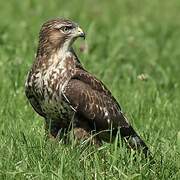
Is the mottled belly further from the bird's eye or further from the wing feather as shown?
the bird's eye

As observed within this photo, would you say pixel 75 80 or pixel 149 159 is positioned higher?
pixel 75 80

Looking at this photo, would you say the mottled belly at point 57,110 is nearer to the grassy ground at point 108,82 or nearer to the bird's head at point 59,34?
the grassy ground at point 108,82

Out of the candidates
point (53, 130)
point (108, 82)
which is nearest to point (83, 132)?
point (53, 130)

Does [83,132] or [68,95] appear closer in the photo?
[68,95]

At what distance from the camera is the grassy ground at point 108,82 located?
7215 millimetres

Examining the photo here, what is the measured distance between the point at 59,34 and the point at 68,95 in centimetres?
67

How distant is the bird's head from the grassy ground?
75 cm

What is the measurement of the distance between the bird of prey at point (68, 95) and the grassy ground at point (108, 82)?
8.5 inches

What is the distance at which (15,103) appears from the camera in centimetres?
960

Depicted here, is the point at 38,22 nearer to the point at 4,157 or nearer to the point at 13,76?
the point at 13,76

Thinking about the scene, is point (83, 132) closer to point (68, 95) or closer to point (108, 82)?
point (68, 95)

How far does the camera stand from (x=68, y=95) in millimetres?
7816

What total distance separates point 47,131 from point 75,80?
49 cm

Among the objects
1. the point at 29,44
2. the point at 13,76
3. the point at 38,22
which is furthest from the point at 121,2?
the point at 13,76
